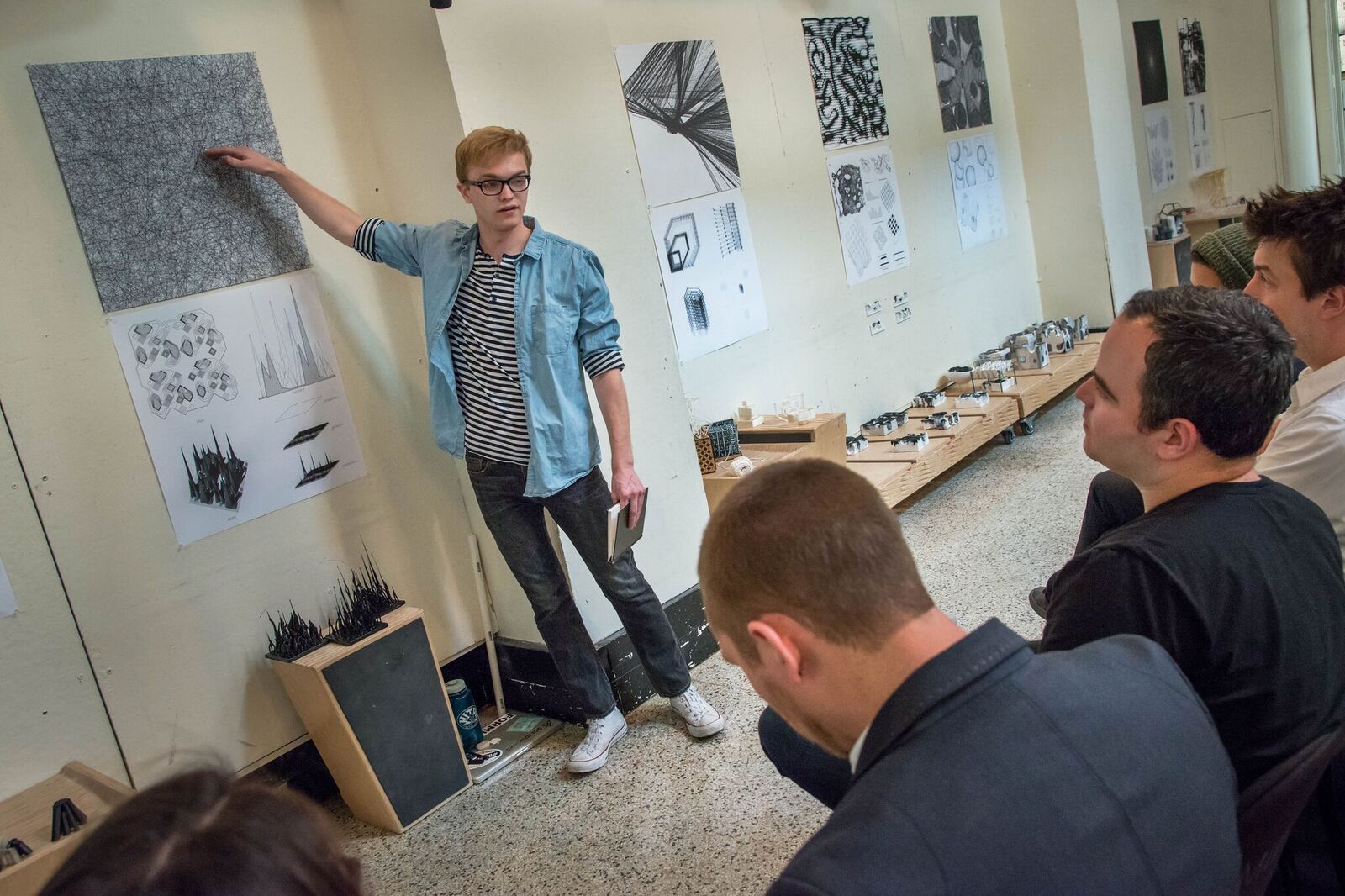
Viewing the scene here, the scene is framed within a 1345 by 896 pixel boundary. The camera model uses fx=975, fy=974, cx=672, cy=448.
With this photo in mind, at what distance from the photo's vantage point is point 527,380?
266cm

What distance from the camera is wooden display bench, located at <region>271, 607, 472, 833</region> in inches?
103

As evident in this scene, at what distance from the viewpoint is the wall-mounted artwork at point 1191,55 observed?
827cm

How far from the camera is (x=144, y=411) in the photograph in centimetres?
259

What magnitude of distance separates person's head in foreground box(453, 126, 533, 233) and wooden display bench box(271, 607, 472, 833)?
1142 mm

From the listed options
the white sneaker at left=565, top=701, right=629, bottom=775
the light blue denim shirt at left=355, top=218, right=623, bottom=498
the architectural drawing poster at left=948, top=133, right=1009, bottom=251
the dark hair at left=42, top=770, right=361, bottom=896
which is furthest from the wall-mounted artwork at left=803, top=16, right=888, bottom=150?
the dark hair at left=42, top=770, right=361, bottom=896

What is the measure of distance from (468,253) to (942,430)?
280 centimetres

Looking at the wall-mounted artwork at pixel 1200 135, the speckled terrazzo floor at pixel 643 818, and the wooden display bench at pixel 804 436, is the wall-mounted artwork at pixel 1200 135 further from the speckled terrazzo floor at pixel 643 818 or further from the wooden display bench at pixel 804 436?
the speckled terrazzo floor at pixel 643 818

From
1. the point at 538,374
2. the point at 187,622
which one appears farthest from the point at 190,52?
the point at 187,622

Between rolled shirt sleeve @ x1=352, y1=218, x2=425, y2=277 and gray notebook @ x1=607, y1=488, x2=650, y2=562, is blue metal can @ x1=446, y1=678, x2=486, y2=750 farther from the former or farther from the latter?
rolled shirt sleeve @ x1=352, y1=218, x2=425, y2=277

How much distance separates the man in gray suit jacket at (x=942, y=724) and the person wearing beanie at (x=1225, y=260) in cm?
272

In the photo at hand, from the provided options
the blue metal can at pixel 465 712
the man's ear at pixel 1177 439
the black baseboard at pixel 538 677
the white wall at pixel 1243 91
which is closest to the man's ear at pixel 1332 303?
the man's ear at pixel 1177 439

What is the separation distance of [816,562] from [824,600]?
41 millimetres

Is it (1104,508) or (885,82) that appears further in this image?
(885,82)

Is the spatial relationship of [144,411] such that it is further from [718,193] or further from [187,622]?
[718,193]
